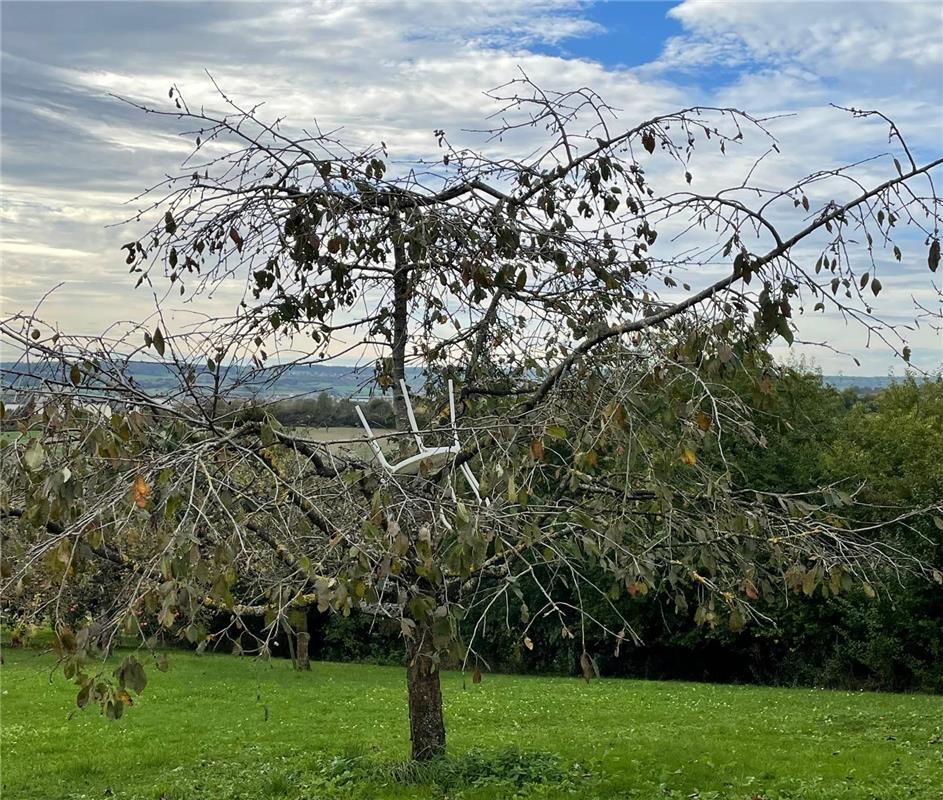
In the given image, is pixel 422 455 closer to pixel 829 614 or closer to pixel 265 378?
pixel 265 378

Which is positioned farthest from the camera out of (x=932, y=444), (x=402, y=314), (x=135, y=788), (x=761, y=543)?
(x=932, y=444)

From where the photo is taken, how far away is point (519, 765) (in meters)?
6.34

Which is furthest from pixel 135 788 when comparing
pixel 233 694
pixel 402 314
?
pixel 233 694

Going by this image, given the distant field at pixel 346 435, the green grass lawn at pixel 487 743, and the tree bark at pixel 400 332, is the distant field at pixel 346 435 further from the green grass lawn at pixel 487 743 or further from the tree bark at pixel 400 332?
the green grass lawn at pixel 487 743

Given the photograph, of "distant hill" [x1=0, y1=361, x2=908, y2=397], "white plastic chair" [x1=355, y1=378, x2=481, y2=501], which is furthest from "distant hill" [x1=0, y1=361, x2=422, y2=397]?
"white plastic chair" [x1=355, y1=378, x2=481, y2=501]

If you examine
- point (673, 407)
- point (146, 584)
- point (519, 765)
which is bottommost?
point (519, 765)

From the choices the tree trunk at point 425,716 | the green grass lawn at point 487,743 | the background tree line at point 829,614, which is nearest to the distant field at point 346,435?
the green grass lawn at point 487,743

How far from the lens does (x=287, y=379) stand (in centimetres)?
548

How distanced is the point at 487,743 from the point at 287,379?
14.4 feet

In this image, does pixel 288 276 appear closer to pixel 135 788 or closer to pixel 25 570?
pixel 25 570

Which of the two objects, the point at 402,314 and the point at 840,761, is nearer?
the point at 402,314

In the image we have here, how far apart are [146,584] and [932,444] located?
15127mm

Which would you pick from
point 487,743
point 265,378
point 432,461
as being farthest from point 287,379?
point 487,743

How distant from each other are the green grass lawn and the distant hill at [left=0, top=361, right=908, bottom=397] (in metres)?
1.38
